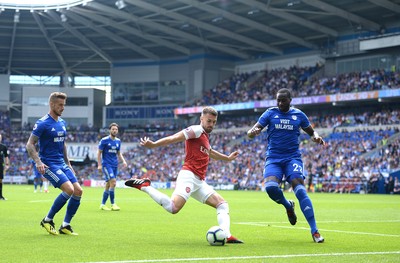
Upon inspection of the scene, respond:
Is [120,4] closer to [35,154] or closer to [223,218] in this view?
[35,154]

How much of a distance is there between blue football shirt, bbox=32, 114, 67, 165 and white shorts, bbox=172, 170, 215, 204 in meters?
2.66

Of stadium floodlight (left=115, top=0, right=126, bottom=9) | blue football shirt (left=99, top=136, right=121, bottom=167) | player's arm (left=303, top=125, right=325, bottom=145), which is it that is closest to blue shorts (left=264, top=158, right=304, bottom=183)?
player's arm (left=303, top=125, right=325, bottom=145)

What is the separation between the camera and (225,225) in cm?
1111

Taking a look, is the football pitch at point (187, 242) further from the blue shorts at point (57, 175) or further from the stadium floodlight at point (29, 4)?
the stadium floodlight at point (29, 4)

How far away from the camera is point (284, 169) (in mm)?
12055

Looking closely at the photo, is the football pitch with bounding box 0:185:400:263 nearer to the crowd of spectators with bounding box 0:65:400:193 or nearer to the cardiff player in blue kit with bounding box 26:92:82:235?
the cardiff player in blue kit with bounding box 26:92:82:235

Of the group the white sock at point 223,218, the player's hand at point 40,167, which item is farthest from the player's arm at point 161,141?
the player's hand at point 40,167

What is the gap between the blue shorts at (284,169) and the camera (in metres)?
11.8

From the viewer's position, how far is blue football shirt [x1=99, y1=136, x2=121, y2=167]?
→ 22.2 m

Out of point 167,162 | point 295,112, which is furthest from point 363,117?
point 295,112

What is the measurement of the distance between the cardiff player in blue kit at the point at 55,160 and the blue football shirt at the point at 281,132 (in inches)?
142

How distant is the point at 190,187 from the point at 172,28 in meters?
60.4

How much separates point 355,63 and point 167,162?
20870 mm

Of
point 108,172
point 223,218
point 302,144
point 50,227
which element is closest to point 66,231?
point 50,227
